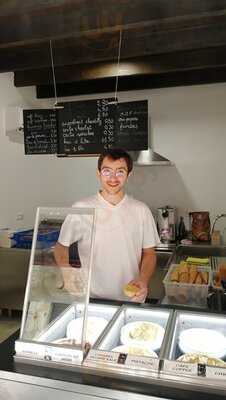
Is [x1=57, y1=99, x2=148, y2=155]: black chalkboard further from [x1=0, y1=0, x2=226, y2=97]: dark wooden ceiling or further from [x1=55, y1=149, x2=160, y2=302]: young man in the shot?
[x1=55, y1=149, x2=160, y2=302]: young man

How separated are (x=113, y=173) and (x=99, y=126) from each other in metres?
1.44

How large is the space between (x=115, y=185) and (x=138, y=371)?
1064 mm

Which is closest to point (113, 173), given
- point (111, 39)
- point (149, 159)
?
point (111, 39)

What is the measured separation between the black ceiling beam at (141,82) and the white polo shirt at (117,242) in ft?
9.31

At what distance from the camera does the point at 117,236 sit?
196 cm

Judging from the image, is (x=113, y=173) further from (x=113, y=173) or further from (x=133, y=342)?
(x=133, y=342)

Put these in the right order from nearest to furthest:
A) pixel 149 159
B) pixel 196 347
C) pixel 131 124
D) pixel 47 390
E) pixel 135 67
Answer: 1. pixel 47 390
2. pixel 196 347
3. pixel 131 124
4. pixel 135 67
5. pixel 149 159

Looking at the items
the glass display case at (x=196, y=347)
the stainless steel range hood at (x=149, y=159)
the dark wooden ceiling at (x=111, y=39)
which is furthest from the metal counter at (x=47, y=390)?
the stainless steel range hood at (x=149, y=159)

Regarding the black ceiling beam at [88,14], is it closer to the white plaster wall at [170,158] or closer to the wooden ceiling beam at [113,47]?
the wooden ceiling beam at [113,47]

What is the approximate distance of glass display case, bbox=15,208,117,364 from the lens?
1.19m

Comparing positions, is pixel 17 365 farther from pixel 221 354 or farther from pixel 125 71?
pixel 125 71

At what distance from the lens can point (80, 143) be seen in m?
3.28

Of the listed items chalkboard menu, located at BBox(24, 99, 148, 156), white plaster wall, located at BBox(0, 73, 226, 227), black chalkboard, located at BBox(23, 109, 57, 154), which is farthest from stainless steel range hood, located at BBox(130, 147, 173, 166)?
black chalkboard, located at BBox(23, 109, 57, 154)

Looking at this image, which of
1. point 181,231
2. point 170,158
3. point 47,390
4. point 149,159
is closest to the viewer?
point 47,390
